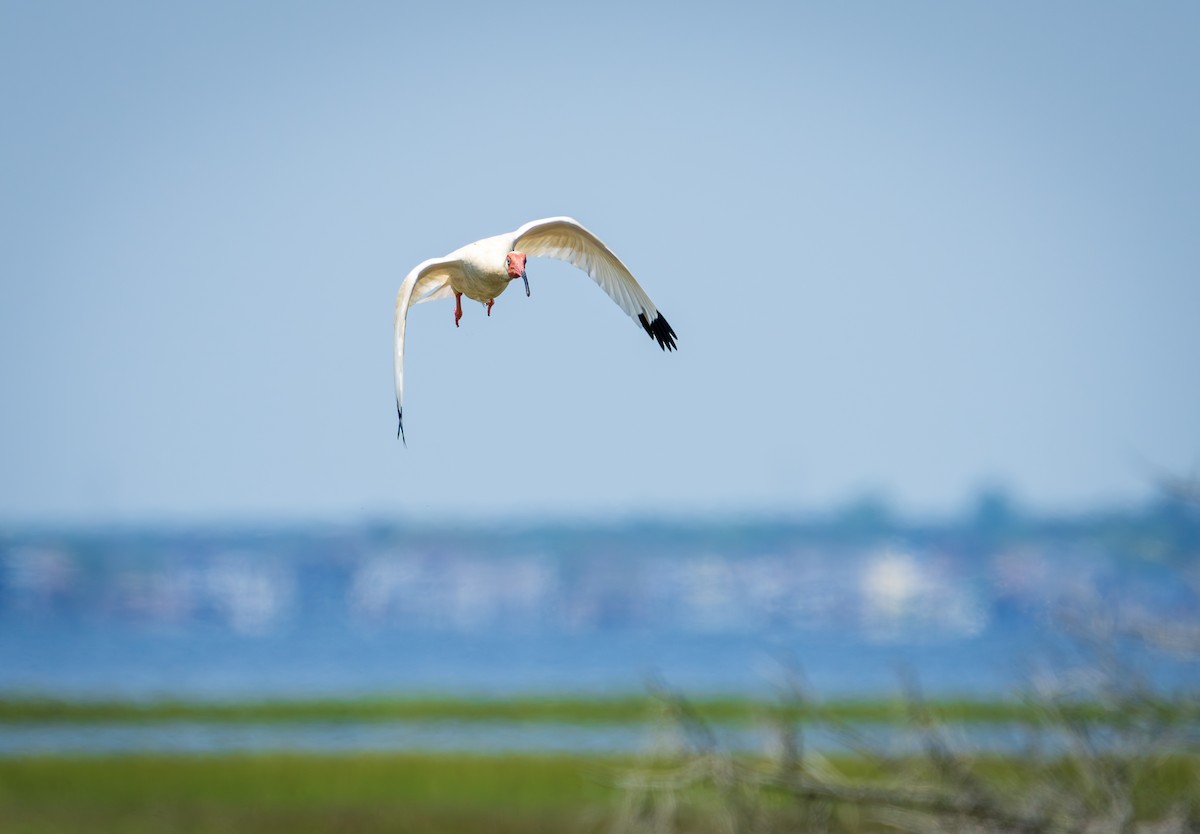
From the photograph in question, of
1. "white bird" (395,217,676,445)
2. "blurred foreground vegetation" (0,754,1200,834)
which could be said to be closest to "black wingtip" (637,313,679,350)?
"white bird" (395,217,676,445)

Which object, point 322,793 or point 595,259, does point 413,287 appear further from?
point 322,793

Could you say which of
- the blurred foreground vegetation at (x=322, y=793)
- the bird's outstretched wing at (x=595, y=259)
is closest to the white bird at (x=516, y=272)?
the bird's outstretched wing at (x=595, y=259)

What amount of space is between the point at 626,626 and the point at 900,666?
56537 millimetres

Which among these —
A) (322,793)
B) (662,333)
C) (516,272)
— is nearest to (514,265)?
(516,272)

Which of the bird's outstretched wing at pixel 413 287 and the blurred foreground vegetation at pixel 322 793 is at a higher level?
the bird's outstretched wing at pixel 413 287

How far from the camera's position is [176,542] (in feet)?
177

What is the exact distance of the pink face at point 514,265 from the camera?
4.60 m

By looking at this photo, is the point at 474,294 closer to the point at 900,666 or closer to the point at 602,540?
the point at 900,666

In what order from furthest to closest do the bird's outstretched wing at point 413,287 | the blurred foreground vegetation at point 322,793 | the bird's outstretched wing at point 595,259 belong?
the blurred foreground vegetation at point 322,793 < the bird's outstretched wing at point 595,259 < the bird's outstretched wing at point 413,287

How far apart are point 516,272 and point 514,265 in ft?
0.12

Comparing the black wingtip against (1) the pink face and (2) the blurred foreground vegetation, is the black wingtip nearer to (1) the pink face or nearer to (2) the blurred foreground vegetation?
(1) the pink face

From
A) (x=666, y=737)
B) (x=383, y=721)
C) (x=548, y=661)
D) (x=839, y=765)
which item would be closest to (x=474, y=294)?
(x=666, y=737)

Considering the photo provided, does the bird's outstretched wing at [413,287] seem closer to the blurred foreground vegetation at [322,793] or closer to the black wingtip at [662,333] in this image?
the black wingtip at [662,333]

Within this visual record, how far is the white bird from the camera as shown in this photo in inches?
179
